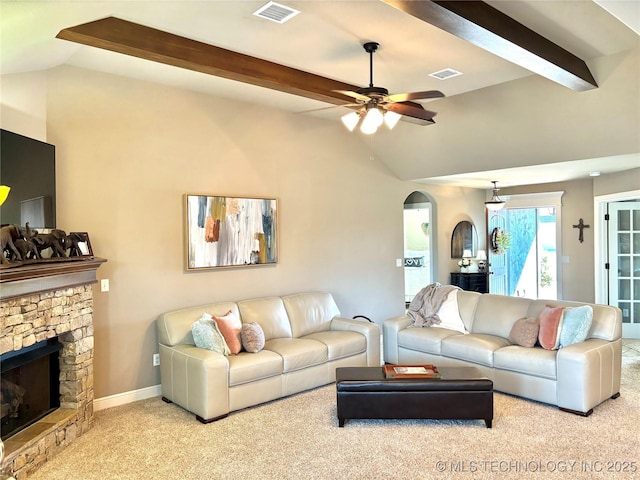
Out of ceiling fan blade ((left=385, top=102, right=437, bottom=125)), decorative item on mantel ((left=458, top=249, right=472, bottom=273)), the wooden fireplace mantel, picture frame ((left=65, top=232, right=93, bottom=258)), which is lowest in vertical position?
decorative item on mantel ((left=458, top=249, right=472, bottom=273))

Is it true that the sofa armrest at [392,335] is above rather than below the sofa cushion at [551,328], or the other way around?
below

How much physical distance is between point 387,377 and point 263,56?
8.97ft

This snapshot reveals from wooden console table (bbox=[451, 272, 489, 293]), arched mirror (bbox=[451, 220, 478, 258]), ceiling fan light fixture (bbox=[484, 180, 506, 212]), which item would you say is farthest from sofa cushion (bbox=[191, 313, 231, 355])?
ceiling fan light fixture (bbox=[484, 180, 506, 212])

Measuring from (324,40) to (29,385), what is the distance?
324 cm

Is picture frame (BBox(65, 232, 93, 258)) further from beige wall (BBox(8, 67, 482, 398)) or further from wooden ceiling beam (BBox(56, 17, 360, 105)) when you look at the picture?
wooden ceiling beam (BBox(56, 17, 360, 105))

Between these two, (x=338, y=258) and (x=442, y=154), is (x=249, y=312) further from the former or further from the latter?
(x=442, y=154)

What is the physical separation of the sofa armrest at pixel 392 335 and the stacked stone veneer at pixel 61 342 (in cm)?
299

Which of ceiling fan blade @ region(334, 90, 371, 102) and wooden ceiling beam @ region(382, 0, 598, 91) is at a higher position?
wooden ceiling beam @ region(382, 0, 598, 91)

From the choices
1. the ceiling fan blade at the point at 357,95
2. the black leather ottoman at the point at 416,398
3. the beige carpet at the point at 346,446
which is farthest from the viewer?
the black leather ottoman at the point at 416,398

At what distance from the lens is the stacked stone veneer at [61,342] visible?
9.27ft

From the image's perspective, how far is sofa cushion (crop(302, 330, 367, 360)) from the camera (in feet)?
15.1

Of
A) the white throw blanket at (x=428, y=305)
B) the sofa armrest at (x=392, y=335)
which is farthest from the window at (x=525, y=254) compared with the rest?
the sofa armrest at (x=392, y=335)

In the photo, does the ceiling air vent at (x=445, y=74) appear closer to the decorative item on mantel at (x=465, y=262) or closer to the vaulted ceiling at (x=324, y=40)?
the vaulted ceiling at (x=324, y=40)

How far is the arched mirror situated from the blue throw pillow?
378cm
